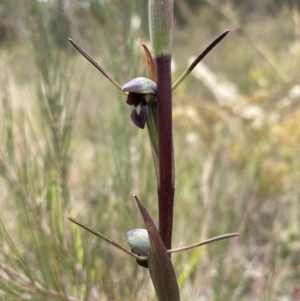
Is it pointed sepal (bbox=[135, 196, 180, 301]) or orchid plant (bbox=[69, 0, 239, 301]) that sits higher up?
orchid plant (bbox=[69, 0, 239, 301])

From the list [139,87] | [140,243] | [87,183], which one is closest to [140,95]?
[139,87]

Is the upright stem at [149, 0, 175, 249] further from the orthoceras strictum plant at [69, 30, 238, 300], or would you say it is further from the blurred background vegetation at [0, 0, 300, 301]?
the blurred background vegetation at [0, 0, 300, 301]

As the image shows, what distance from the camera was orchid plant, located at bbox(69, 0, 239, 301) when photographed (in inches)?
12.7

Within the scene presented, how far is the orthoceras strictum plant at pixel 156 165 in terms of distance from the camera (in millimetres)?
325

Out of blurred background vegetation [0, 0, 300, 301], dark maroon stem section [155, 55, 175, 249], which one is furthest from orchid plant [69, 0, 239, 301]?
blurred background vegetation [0, 0, 300, 301]

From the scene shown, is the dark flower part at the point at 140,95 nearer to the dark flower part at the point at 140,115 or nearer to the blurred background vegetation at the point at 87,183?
the dark flower part at the point at 140,115

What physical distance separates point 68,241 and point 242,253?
93cm

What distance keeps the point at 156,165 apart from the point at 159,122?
0.04 metres

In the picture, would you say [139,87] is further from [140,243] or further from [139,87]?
[140,243]

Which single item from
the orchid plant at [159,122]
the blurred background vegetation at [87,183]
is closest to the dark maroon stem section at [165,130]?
the orchid plant at [159,122]

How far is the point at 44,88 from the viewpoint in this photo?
729 mm

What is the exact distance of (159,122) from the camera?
0.33 meters

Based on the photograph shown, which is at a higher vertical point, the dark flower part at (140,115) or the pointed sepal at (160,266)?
the dark flower part at (140,115)

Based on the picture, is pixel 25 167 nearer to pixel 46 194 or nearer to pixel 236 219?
pixel 46 194
